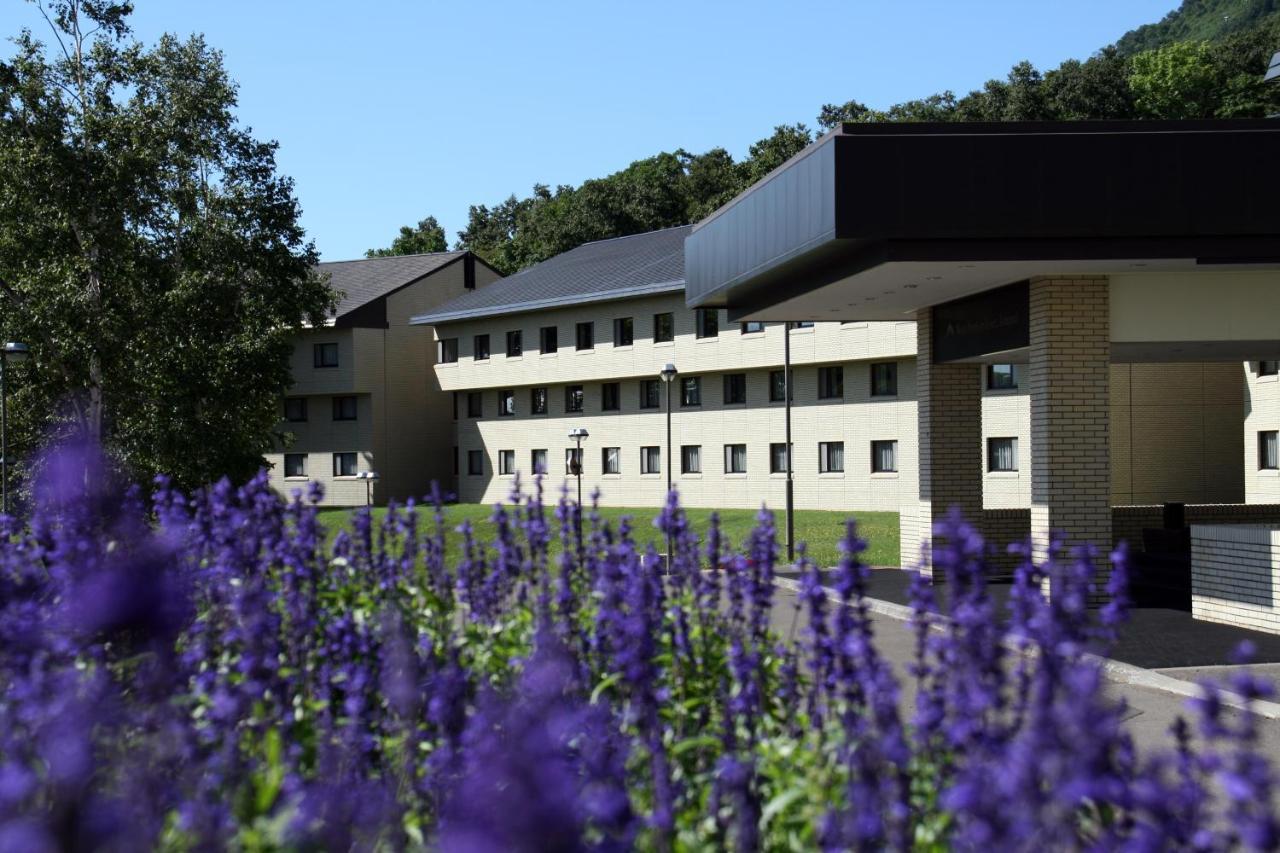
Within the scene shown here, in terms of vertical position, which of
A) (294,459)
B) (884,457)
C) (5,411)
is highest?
(5,411)

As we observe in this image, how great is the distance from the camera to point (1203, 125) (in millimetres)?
15359

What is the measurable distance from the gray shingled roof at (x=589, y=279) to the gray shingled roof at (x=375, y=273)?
9.70ft

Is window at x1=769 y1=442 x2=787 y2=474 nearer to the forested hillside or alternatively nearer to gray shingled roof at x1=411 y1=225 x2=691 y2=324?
gray shingled roof at x1=411 y1=225 x2=691 y2=324

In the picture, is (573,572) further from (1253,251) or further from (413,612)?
(1253,251)

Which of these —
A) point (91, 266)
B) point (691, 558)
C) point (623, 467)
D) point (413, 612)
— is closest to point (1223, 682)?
point (691, 558)

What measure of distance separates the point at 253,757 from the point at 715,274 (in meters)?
17.2

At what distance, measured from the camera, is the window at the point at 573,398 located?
60125mm

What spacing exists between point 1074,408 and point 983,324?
8.82ft

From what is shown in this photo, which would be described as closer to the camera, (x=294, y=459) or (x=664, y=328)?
(x=664, y=328)

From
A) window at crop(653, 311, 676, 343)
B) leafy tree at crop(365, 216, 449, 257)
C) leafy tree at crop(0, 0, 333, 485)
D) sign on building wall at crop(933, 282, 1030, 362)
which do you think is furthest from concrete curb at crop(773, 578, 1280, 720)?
leafy tree at crop(365, 216, 449, 257)

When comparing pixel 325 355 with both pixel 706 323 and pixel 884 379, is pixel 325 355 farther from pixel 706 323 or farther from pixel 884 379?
pixel 884 379

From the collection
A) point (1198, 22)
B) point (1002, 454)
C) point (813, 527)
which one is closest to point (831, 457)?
point (1002, 454)

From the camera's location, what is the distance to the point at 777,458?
52469 mm

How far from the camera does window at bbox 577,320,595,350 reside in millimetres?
58222
